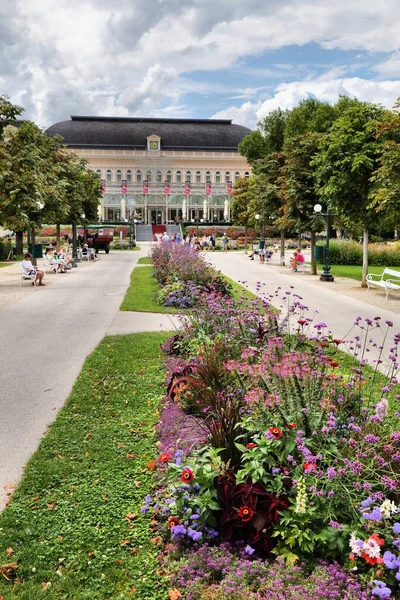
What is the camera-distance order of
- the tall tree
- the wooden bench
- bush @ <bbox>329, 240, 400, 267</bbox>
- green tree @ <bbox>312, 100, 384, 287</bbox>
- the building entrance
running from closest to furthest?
the wooden bench
green tree @ <bbox>312, 100, 384, 287</bbox>
the tall tree
bush @ <bbox>329, 240, 400, 267</bbox>
the building entrance

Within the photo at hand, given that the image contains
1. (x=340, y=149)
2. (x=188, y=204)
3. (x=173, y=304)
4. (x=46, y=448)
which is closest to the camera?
(x=46, y=448)

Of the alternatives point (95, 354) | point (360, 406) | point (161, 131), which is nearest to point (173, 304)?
point (95, 354)

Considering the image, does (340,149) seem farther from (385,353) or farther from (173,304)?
(385,353)

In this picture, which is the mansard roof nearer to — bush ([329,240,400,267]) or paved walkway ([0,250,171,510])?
bush ([329,240,400,267])

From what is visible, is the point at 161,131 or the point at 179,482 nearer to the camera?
the point at 179,482

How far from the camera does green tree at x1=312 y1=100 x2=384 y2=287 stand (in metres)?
17.5

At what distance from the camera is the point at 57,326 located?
12070 mm

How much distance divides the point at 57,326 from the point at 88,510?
821 cm

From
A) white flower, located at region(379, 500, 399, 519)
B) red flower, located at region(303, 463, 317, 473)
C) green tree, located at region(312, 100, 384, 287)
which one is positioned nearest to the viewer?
white flower, located at region(379, 500, 399, 519)

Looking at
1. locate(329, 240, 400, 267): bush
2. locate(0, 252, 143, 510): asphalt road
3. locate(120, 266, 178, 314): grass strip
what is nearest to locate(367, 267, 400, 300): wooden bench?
locate(120, 266, 178, 314): grass strip

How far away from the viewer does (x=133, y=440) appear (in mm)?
5535

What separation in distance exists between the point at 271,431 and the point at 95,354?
5929 mm

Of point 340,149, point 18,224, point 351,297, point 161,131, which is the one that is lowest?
point 351,297

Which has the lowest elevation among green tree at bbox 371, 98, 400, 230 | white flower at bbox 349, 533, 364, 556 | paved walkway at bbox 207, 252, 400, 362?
paved walkway at bbox 207, 252, 400, 362
